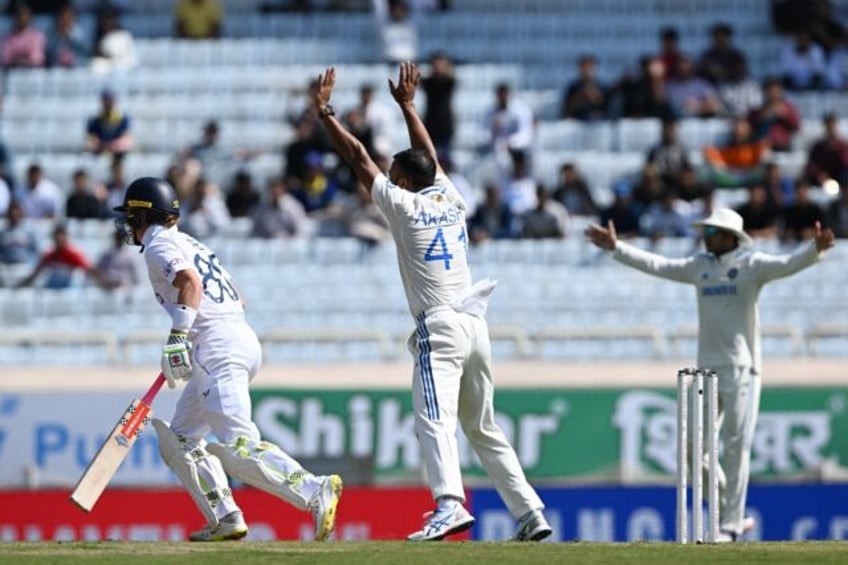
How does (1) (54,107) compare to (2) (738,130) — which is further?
(1) (54,107)

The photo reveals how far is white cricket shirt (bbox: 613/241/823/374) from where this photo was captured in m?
14.2

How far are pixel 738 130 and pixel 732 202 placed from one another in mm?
1058

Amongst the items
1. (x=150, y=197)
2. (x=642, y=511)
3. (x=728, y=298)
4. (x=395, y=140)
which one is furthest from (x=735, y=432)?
(x=395, y=140)

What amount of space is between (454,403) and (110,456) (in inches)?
71.2

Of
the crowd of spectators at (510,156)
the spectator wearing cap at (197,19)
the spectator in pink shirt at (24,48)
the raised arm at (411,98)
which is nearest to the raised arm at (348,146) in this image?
the raised arm at (411,98)

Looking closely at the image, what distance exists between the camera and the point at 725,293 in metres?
14.3

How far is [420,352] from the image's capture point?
11.7m

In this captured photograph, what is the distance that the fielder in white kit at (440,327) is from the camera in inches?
456

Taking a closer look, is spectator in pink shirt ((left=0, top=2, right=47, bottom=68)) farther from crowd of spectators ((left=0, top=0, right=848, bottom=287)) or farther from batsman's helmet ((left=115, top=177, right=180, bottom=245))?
batsman's helmet ((left=115, top=177, right=180, bottom=245))

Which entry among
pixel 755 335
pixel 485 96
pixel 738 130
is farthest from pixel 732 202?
pixel 755 335

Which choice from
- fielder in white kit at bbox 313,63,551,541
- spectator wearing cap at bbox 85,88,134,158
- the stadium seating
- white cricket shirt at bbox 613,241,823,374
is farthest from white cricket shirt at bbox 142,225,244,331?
spectator wearing cap at bbox 85,88,134,158

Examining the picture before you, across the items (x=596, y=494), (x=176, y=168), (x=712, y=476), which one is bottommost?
(x=596, y=494)

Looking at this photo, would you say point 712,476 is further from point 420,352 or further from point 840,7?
point 840,7

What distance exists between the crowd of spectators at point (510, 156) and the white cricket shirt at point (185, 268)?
8373 mm
